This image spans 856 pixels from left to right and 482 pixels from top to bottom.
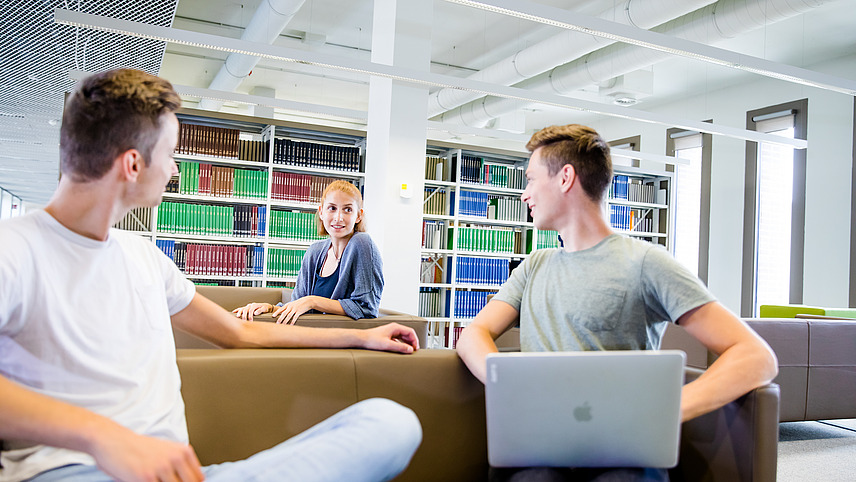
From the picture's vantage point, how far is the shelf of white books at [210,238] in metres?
5.62

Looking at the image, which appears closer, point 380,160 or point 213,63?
point 380,160

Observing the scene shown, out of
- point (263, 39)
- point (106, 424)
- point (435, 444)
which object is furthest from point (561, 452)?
point (263, 39)

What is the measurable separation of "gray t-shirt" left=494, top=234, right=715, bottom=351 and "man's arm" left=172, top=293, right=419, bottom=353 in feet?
1.09

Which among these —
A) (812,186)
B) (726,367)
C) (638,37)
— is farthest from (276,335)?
(812,186)

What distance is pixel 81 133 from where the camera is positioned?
1056 millimetres

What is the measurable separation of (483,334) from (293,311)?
1090 millimetres

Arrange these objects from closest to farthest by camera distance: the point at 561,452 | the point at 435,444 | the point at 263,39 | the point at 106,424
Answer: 1. the point at 106,424
2. the point at 561,452
3. the point at 435,444
4. the point at 263,39

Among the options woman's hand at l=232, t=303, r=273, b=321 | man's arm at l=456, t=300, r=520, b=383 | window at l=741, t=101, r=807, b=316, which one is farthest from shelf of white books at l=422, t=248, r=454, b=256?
man's arm at l=456, t=300, r=520, b=383

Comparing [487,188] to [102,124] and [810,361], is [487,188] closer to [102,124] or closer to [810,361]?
[810,361]

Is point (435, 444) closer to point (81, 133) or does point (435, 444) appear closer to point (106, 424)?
point (106, 424)

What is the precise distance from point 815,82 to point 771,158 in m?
3.33

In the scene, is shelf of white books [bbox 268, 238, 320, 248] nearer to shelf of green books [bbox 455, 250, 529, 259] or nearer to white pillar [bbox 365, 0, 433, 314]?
white pillar [bbox 365, 0, 433, 314]

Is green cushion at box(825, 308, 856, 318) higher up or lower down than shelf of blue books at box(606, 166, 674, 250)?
lower down

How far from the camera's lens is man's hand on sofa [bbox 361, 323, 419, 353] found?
151cm
